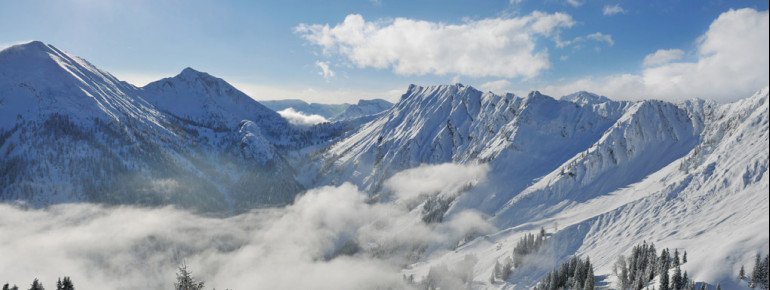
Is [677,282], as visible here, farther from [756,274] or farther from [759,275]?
[759,275]

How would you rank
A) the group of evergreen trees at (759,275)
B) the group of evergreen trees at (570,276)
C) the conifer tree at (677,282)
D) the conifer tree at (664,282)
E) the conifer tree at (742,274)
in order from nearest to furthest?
the conifer tree at (664,282) < the group of evergreen trees at (759,275) < the conifer tree at (677,282) < the conifer tree at (742,274) < the group of evergreen trees at (570,276)

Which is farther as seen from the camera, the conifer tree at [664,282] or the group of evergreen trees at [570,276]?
the group of evergreen trees at [570,276]

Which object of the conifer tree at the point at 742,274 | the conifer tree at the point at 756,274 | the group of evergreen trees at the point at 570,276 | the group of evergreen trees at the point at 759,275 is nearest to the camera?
the group of evergreen trees at the point at 759,275

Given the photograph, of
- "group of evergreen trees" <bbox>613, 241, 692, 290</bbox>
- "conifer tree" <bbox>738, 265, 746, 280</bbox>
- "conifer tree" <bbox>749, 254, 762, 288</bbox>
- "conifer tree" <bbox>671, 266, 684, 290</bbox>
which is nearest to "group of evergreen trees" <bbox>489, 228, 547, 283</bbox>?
"group of evergreen trees" <bbox>613, 241, 692, 290</bbox>

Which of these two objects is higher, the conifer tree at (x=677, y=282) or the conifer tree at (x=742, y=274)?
the conifer tree at (x=677, y=282)

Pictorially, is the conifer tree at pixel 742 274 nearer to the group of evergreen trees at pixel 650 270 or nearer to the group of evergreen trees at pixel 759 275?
the group of evergreen trees at pixel 759 275

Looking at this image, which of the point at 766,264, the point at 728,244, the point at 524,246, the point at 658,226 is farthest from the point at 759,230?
the point at 524,246

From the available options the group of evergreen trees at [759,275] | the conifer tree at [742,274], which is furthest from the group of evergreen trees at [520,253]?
the group of evergreen trees at [759,275]

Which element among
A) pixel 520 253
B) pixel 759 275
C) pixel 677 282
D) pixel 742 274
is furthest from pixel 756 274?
pixel 520 253

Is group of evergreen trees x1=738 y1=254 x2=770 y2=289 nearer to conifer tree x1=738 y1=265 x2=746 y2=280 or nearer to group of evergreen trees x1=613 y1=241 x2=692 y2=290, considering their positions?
conifer tree x1=738 y1=265 x2=746 y2=280
